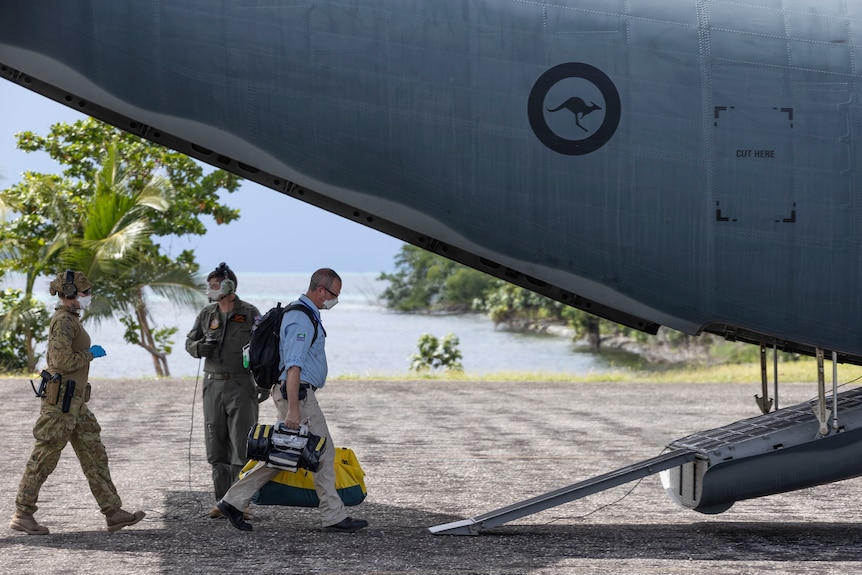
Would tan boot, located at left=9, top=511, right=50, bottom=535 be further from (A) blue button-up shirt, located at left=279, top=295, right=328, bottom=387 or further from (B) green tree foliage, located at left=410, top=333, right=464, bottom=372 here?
(B) green tree foliage, located at left=410, top=333, right=464, bottom=372

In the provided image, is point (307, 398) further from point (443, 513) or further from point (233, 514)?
point (443, 513)

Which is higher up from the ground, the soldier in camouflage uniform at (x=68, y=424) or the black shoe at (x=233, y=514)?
the soldier in camouflage uniform at (x=68, y=424)

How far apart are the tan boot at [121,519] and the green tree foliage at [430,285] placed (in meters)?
66.0

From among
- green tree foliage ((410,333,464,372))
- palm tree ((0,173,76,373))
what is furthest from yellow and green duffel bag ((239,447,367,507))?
green tree foliage ((410,333,464,372))

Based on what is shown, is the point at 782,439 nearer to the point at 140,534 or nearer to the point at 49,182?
the point at 140,534

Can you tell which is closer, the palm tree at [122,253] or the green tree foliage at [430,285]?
the palm tree at [122,253]

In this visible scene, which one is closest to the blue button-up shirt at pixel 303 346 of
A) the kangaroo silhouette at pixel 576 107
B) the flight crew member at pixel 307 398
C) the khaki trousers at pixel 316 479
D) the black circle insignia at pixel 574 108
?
the flight crew member at pixel 307 398

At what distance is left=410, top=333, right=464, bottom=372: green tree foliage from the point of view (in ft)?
104

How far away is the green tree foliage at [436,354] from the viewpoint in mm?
31828

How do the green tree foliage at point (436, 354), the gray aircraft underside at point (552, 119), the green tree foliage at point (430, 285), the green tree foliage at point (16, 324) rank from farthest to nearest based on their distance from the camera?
the green tree foliage at point (430, 285), the green tree foliage at point (436, 354), the green tree foliage at point (16, 324), the gray aircraft underside at point (552, 119)

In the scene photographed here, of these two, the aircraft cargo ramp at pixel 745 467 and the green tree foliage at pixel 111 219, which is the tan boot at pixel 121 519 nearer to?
the aircraft cargo ramp at pixel 745 467

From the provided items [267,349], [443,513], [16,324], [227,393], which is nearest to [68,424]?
[227,393]

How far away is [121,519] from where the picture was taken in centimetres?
833

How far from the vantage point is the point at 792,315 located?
827cm
